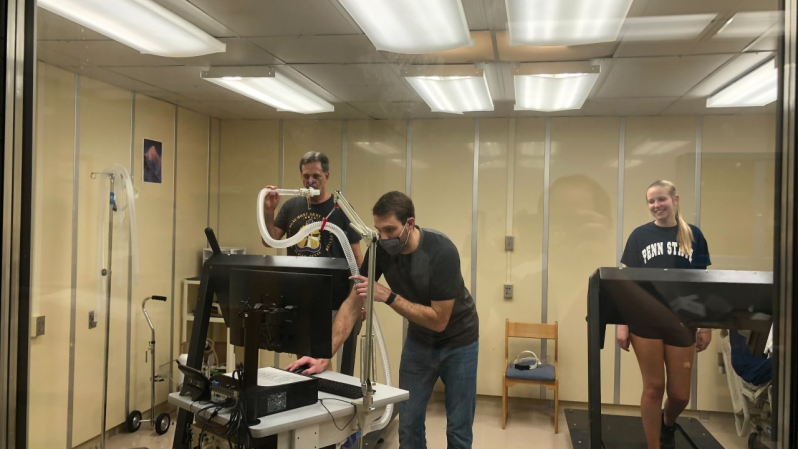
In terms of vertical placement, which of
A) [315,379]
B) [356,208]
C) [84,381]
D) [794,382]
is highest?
[356,208]

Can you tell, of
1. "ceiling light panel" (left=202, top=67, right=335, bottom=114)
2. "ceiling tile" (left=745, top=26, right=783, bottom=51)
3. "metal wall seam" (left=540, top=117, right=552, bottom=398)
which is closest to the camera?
"ceiling tile" (left=745, top=26, right=783, bottom=51)

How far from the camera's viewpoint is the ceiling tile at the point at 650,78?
199cm

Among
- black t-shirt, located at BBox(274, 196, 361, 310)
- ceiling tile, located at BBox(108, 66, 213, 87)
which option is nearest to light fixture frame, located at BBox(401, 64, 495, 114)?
black t-shirt, located at BBox(274, 196, 361, 310)

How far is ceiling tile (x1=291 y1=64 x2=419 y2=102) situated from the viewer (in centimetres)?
220

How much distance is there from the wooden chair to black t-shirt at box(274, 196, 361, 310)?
747mm

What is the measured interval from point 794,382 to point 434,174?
1.37 metres

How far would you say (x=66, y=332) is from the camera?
2502 mm

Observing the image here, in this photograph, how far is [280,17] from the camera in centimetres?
215

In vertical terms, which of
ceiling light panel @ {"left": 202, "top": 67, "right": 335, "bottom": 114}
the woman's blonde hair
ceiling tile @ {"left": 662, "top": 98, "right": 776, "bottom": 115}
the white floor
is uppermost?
ceiling light panel @ {"left": 202, "top": 67, "right": 335, "bottom": 114}

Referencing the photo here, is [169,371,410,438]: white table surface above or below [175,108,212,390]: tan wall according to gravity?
below

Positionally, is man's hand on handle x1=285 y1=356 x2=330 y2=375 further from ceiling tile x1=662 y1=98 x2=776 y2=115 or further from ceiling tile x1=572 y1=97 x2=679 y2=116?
ceiling tile x1=662 y1=98 x2=776 y2=115

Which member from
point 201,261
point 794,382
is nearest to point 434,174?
point 201,261

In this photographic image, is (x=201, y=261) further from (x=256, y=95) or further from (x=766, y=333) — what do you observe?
(x=766, y=333)

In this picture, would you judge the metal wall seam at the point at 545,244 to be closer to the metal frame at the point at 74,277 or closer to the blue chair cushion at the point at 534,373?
the blue chair cushion at the point at 534,373
